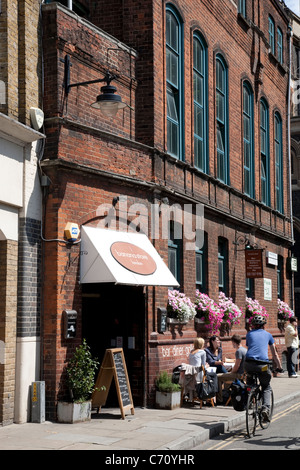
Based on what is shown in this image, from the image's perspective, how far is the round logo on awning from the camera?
1359 centimetres

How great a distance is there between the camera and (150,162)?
15.8 metres

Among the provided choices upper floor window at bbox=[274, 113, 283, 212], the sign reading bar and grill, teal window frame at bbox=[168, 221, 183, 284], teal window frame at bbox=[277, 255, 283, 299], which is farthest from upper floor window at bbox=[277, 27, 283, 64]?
teal window frame at bbox=[168, 221, 183, 284]

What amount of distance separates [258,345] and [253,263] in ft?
30.8

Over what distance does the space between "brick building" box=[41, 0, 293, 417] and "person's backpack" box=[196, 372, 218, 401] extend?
41.1 inches

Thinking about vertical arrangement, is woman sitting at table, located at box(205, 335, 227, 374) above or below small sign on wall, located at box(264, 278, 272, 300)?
below

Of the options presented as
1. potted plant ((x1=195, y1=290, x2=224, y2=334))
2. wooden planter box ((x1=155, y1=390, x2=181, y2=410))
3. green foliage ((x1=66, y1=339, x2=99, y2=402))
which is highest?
potted plant ((x1=195, y1=290, x2=224, y2=334))


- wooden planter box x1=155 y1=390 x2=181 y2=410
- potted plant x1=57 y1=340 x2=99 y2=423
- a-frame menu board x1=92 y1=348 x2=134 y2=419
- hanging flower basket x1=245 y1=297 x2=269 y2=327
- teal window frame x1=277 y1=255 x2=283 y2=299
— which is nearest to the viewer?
potted plant x1=57 y1=340 x2=99 y2=423

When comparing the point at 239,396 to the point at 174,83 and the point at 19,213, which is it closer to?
the point at 19,213

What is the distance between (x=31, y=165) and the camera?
42.0 feet

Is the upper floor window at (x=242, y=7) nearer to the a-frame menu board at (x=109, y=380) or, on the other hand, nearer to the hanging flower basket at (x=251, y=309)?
the hanging flower basket at (x=251, y=309)

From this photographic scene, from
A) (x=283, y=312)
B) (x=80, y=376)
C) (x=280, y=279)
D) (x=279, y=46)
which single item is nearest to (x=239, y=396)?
(x=80, y=376)

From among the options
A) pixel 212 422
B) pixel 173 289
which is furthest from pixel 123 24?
pixel 212 422

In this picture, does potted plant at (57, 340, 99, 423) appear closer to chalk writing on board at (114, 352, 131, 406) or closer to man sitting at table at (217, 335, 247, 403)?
chalk writing on board at (114, 352, 131, 406)

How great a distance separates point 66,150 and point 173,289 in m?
5.08
